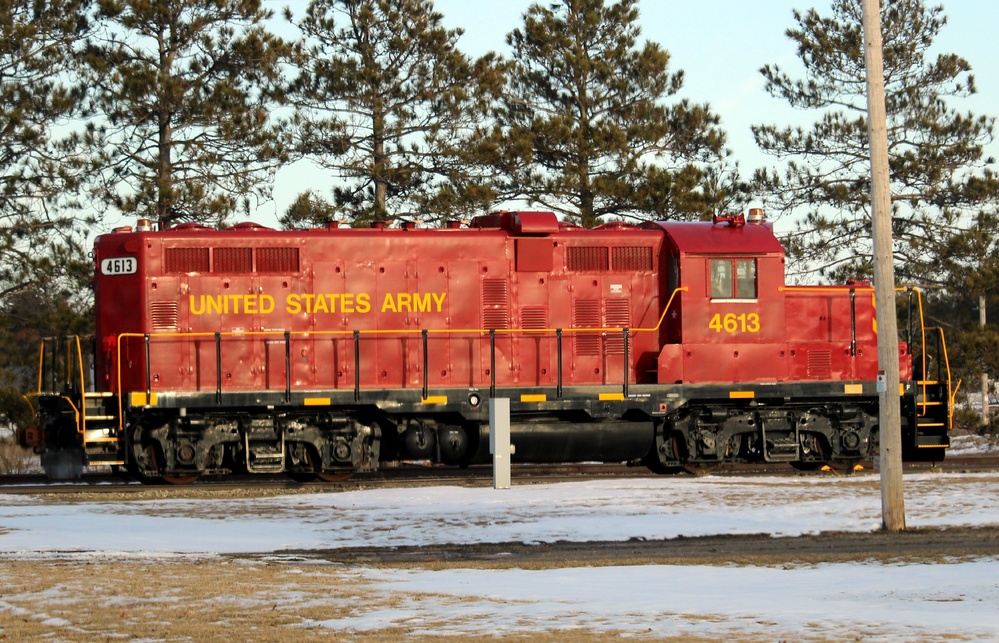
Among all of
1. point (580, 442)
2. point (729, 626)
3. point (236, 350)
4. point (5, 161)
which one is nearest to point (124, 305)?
point (236, 350)

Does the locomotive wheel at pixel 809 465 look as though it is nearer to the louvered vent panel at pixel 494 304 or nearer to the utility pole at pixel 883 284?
the louvered vent panel at pixel 494 304

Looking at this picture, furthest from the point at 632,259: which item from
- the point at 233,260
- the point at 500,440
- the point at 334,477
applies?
the point at 233,260

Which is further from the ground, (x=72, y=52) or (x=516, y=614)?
(x=72, y=52)

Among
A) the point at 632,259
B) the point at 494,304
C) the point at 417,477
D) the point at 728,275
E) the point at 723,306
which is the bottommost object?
the point at 417,477

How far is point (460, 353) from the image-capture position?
1902 cm

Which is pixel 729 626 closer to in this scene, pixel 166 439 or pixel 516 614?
pixel 516 614

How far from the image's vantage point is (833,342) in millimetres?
19922

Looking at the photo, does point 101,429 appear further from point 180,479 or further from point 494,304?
point 494,304

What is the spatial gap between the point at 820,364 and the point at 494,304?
5.26m

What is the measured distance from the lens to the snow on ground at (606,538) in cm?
831

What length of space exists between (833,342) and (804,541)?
7.88 m

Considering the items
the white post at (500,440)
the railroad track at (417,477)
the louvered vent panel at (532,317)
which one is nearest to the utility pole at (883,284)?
the white post at (500,440)

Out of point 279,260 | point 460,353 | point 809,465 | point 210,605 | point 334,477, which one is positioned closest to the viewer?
point 210,605

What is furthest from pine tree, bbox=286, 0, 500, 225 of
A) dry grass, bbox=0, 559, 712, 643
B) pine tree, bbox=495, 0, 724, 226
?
dry grass, bbox=0, 559, 712, 643
